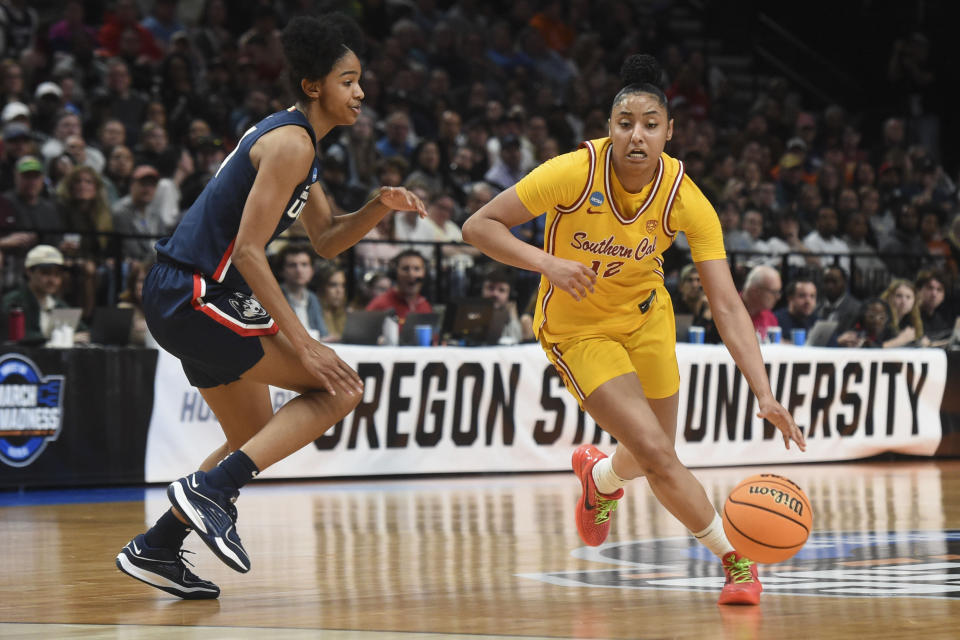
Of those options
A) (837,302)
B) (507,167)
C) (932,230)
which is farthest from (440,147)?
(932,230)

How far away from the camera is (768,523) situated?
509 cm

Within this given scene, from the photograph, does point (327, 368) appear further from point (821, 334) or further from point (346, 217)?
point (821, 334)

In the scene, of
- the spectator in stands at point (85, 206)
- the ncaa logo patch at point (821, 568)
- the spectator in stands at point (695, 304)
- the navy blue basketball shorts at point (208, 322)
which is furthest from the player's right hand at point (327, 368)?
the spectator in stands at point (695, 304)

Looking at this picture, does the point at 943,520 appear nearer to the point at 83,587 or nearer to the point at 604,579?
the point at 604,579

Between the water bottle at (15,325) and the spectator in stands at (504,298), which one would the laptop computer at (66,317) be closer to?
the water bottle at (15,325)

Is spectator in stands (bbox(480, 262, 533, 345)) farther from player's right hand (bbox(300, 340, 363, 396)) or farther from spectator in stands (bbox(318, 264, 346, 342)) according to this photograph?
player's right hand (bbox(300, 340, 363, 396))

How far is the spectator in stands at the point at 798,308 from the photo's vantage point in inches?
534

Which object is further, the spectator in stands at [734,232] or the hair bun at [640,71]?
the spectator in stands at [734,232]

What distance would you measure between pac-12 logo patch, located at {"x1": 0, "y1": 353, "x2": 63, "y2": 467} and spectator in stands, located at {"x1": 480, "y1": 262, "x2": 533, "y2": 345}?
377 centimetres

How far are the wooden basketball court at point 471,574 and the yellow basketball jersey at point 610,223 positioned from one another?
44.4 inches

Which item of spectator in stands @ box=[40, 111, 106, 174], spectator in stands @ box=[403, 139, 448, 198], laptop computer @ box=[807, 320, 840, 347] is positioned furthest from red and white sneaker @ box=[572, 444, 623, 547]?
spectator in stands @ box=[403, 139, 448, 198]

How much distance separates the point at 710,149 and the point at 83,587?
45.4 ft

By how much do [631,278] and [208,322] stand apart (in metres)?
1.70

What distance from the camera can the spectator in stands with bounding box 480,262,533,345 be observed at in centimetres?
1200
